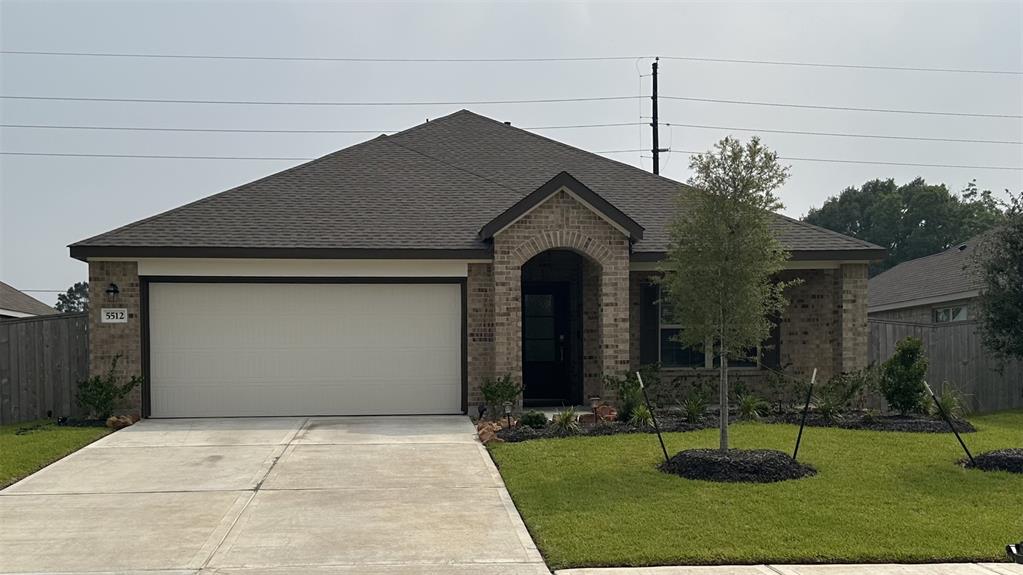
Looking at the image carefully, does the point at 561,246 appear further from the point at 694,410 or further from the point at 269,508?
the point at 269,508

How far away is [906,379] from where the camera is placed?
13.1 m

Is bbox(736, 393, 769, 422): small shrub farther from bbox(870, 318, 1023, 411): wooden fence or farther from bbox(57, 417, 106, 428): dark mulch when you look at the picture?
bbox(57, 417, 106, 428): dark mulch

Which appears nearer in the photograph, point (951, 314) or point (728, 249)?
point (728, 249)

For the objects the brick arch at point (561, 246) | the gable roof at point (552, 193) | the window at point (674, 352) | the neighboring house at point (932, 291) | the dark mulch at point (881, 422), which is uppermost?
the gable roof at point (552, 193)

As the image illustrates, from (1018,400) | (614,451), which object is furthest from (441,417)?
(1018,400)

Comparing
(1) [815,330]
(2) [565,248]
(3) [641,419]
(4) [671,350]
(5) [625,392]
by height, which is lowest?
(3) [641,419]

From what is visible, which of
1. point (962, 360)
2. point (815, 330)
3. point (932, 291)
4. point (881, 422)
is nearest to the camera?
point (881, 422)

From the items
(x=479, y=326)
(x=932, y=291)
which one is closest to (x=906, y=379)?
(x=479, y=326)

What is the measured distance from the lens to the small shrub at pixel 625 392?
12.8 meters

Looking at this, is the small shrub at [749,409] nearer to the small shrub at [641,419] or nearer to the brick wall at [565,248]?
the small shrub at [641,419]

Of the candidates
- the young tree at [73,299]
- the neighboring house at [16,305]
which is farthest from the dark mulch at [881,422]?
the young tree at [73,299]

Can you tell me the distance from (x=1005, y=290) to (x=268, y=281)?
13.3m

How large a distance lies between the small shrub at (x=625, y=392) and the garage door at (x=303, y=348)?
2560mm

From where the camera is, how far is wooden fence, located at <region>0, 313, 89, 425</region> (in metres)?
13.8
